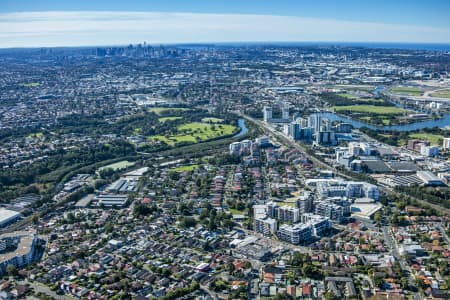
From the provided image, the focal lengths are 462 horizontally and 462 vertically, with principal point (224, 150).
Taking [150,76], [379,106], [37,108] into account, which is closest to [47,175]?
[37,108]

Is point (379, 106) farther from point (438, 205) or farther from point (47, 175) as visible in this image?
point (47, 175)

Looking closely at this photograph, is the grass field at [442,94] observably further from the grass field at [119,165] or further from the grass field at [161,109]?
the grass field at [119,165]

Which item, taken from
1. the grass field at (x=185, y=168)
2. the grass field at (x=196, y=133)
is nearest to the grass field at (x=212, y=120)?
the grass field at (x=196, y=133)

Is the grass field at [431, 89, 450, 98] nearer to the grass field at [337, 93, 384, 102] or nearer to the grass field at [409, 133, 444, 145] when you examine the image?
the grass field at [337, 93, 384, 102]

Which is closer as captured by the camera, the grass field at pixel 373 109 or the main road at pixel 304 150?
the main road at pixel 304 150

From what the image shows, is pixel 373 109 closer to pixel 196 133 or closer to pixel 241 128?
pixel 241 128

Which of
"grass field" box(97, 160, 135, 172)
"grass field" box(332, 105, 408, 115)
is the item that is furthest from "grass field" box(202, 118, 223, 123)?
"grass field" box(97, 160, 135, 172)
